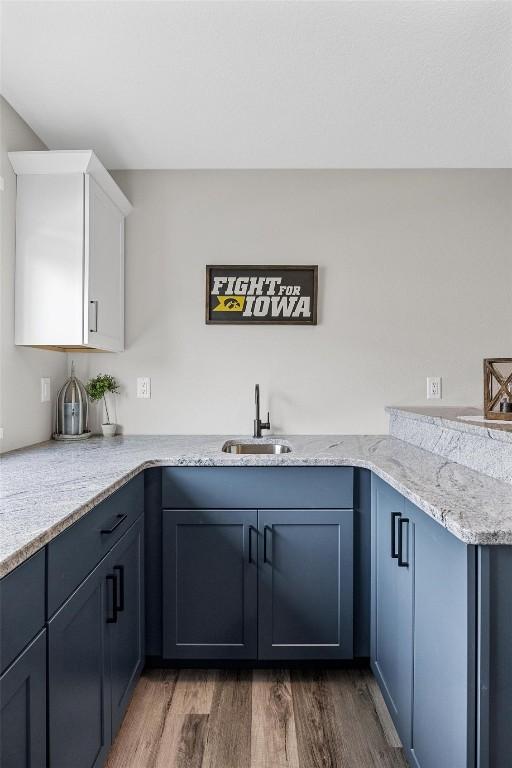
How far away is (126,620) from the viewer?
1722 mm

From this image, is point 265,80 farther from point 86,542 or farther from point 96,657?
point 96,657

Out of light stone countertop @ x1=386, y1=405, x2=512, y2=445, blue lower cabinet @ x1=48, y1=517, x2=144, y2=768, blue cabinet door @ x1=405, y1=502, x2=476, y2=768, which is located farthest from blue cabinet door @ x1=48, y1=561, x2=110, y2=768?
light stone countertop @ x1=386, y1=405, x2=512, y2=445

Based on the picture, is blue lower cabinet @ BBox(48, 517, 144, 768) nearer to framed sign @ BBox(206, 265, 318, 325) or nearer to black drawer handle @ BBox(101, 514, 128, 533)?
black drawer handle @ BBox(101, 514, 128, 533)

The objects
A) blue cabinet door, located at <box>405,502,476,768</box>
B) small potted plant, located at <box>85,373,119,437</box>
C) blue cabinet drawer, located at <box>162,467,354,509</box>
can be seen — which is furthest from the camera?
small potted plant, located at <box>85,373,119,437</box>

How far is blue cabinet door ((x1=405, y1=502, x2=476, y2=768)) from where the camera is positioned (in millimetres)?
1043

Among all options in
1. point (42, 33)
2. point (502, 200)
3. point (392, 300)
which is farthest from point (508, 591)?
point (502, 200)

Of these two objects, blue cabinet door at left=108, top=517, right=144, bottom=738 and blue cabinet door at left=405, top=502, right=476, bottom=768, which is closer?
blue cabinet door at left=405, top=502, right=476, bottom=768

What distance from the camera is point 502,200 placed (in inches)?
107

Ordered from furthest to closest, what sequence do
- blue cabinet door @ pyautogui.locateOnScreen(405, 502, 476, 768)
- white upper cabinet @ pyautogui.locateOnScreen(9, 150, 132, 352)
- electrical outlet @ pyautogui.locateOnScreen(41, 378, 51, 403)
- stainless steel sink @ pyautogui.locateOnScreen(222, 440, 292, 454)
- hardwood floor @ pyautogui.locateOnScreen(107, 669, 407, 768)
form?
stainless steel sink @ pyautogui.locateOnScreen(222, 440, 292, 454) → electrical outlet @ pyautogui.locateOnScreen(41, 378, 51, 403) → white upper cabinet @ pyautogui.locateOnScreen(9, 150, 132, 352) → hardwood floor @ pyautogui.locateOnScreen(107, 669, 407, 768) → blue cabinet door @ pyautogui.locateOnScreen(405, 502, 476, 768)

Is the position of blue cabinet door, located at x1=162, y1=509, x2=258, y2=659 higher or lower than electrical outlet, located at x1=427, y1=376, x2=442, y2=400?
lower

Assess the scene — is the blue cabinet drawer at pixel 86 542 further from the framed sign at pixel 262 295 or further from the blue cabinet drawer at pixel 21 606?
the framed sign at pixel 262 295

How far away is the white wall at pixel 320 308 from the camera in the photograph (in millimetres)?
2699

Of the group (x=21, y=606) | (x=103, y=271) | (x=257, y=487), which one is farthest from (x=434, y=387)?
(x=21, y=606)

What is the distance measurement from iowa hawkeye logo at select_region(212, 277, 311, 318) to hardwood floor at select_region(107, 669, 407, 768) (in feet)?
5.58
